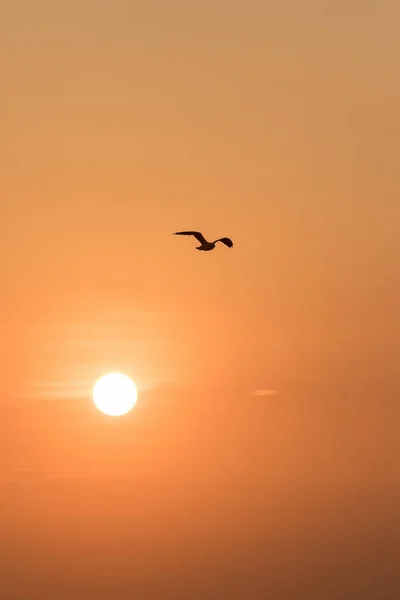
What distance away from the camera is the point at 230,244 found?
146875 millimetres

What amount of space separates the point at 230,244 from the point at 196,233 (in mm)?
5504

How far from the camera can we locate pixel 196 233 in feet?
470
